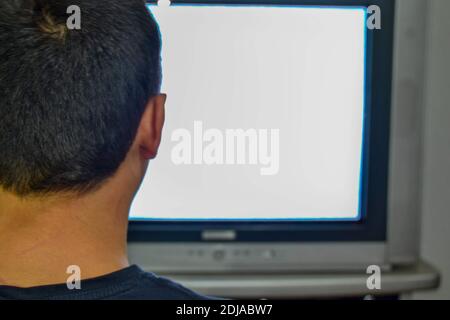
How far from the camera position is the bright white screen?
1.25m

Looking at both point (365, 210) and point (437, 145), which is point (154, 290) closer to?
point (365, 210)

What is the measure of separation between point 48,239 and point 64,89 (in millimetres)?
158

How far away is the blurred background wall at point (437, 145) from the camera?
134 centimetres

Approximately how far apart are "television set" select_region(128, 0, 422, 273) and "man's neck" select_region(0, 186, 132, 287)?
0.51 meters

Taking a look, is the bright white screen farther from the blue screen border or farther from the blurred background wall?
the blurred background wall

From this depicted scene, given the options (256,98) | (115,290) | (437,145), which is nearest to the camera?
(115,290)

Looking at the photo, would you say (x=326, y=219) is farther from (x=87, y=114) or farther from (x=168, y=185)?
(x=87, y=114)

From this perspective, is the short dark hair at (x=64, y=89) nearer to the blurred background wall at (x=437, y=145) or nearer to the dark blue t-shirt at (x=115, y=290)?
the dark blue t-shirt at (x=115, y=290)

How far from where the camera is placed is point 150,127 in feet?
2.63

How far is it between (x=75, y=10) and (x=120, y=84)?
0.30 ft

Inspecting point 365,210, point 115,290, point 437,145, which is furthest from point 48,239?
point 437,145

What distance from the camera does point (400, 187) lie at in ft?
4.36

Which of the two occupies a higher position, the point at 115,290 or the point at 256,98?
the point at 256,98
